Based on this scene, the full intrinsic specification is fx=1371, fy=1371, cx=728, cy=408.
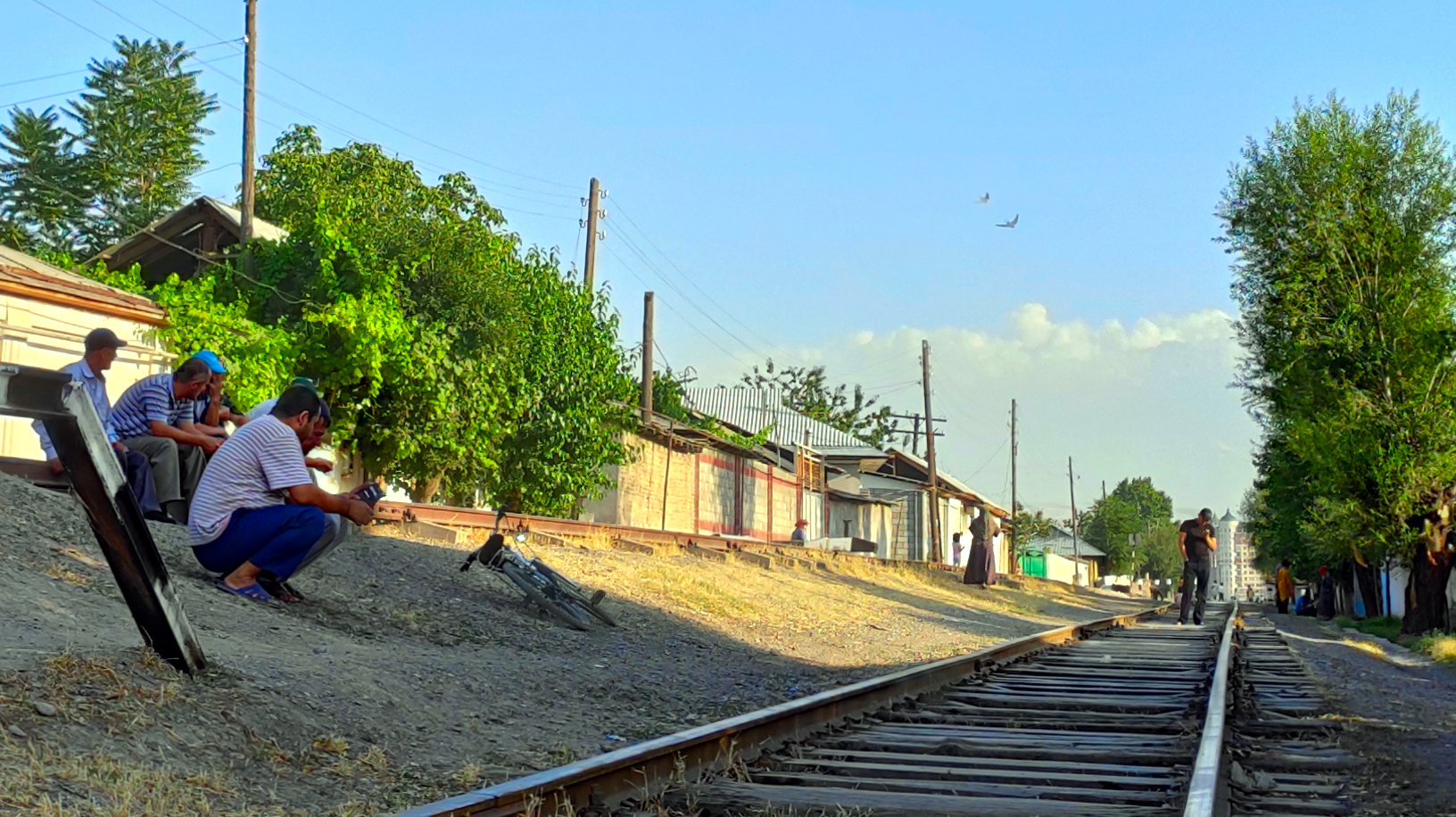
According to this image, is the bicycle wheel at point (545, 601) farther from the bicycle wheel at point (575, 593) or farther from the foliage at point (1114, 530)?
the foliage at point (1114, 530)

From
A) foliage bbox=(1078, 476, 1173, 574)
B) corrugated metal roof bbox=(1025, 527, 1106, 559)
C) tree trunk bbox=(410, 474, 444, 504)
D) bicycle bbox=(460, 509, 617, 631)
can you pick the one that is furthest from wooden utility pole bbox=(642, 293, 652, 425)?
foliage bbox=(1078, 476, 1173, 574)

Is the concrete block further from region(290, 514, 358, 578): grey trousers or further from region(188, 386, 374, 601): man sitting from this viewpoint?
region(188, 386, 374, 601): man sitting

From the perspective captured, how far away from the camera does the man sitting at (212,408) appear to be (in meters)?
9.17

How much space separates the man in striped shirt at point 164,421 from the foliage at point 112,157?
1546 inches

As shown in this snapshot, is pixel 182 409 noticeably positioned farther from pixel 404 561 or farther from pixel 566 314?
pixel 566 314

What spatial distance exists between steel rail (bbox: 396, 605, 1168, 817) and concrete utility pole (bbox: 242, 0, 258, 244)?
18.1 meters

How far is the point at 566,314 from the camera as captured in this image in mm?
26469

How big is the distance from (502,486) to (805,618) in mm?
11746

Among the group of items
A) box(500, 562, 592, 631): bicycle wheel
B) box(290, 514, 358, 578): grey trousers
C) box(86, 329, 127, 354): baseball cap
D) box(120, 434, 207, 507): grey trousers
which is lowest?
box(500, 562, 592, 631): bicycle wheel

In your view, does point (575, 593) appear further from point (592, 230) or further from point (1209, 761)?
point (592, 230)

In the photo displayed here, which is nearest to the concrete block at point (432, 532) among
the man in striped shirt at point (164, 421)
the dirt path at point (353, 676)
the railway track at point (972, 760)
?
the dirt path at point (353, 676)

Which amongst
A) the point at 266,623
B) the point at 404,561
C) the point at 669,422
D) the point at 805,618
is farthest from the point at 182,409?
the point at 669,422

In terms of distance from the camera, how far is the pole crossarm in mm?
4707

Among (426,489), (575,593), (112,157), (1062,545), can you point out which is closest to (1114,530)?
(1062,545)
